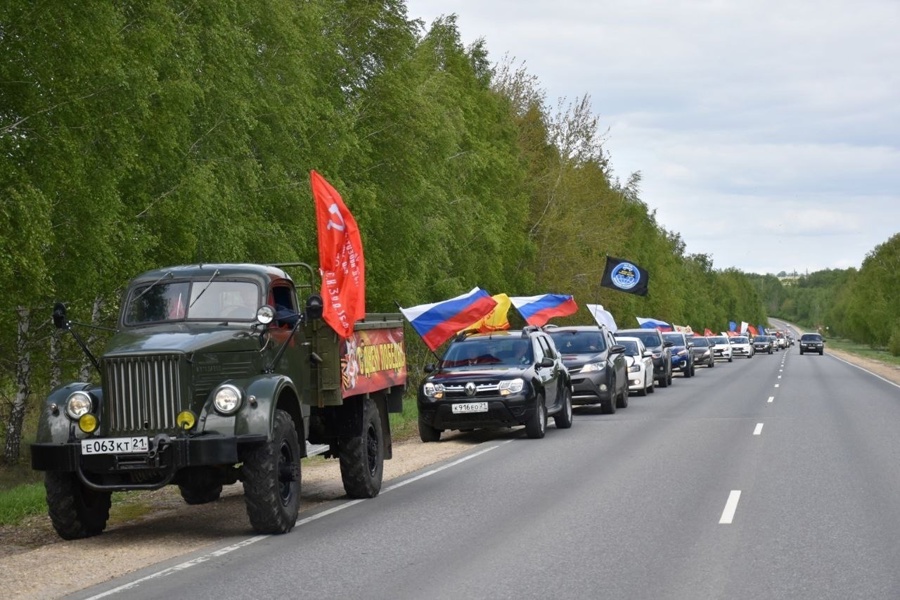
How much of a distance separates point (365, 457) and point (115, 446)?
3.34 m

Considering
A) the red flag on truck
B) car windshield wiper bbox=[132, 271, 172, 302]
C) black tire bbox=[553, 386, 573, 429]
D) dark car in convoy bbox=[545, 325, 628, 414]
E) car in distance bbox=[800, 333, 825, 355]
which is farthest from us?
car in distance bbox=[800, 333, 825, 355]

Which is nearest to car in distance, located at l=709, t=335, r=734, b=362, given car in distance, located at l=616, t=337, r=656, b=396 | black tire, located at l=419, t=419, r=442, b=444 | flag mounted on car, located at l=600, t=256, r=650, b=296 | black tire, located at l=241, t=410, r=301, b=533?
flag mounted on car, located at l=600, t=256, r=650, b=296

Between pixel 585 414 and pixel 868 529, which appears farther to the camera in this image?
pixel 585 414

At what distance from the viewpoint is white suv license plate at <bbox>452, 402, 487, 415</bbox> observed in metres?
20.0

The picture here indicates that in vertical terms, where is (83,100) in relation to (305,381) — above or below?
above

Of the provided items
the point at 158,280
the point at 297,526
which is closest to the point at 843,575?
the point at 297,526

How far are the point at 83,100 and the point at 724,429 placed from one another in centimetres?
1181

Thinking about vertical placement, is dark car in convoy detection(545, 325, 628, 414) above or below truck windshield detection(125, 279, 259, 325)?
below

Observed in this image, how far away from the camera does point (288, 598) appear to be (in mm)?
8031

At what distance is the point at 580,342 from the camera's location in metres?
29.0

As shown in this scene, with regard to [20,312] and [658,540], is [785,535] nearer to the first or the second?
[658,540]

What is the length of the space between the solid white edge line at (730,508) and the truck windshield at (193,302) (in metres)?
4.65

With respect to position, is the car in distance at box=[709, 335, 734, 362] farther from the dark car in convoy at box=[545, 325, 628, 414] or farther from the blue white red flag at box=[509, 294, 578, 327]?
the dark car in convoy at box=[545, 325, 628, 414]

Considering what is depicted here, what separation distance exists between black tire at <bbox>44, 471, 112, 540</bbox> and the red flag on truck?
8.89 feet
